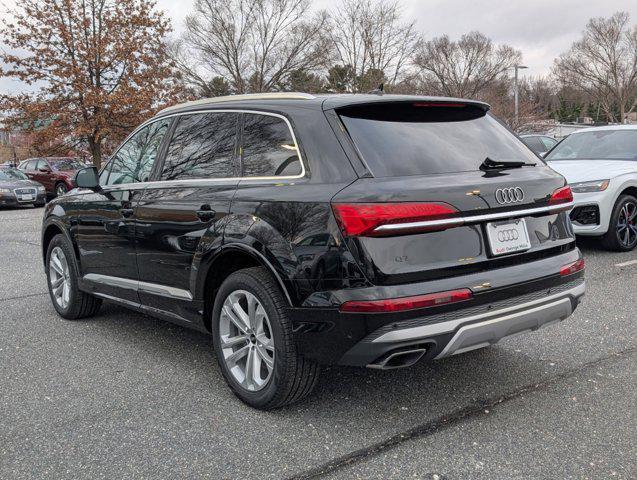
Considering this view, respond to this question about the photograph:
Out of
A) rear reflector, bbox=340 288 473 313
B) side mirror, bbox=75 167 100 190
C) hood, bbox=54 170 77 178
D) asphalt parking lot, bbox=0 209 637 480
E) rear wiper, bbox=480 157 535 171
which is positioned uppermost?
hood, bbox=54 170 77 178

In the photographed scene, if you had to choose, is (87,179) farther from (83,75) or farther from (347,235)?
(83,75)

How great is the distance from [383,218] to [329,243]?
279 mm

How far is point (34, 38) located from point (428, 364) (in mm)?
27723

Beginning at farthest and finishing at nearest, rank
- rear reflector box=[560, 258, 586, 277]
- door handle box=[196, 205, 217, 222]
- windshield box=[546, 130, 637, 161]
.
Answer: windshield box=[546, 130, 637, 161] → door handle box=[196, 205, 217, 222] → rear reflector box=[560, 258, 586, 277]

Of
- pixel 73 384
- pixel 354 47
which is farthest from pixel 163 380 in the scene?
pixel 354 47

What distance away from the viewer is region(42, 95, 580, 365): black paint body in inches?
110

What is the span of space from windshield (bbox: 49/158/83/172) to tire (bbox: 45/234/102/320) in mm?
20228

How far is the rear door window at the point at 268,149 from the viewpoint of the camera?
3246 millimetres

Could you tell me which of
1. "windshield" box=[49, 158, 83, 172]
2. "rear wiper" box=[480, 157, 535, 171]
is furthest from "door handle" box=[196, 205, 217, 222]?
"windshield" box=[49, 158, 83, 172]

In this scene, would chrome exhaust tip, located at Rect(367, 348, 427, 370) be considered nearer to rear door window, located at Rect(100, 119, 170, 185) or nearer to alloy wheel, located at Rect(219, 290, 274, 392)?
alloy wheel, located at Rect(219, 290, 274, 392)

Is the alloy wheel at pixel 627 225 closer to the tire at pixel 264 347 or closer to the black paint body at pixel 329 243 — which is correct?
the black paint body at pixel 329 243

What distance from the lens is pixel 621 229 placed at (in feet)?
25.4

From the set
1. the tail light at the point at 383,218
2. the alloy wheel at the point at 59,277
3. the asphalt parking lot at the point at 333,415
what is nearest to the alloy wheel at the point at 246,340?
the asphalt parking lot at the point at 333,415

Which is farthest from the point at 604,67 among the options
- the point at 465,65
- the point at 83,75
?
the point at 83,75
